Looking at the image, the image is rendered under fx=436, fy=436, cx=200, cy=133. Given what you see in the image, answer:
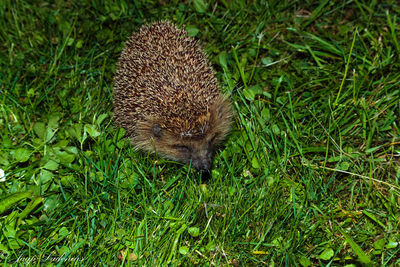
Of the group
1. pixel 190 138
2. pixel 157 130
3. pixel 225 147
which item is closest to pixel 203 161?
pixel 190 138

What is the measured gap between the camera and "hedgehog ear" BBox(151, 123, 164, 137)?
3.78 metres

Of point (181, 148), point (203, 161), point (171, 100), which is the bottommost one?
point (181, 148)

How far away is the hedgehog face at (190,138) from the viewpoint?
3631 mm

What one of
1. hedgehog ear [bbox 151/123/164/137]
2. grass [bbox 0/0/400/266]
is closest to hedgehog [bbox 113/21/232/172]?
hedgehog ear [bbox 151/123/164/137]

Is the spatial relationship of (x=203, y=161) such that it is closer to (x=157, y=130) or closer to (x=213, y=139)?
(x=213, y=139)

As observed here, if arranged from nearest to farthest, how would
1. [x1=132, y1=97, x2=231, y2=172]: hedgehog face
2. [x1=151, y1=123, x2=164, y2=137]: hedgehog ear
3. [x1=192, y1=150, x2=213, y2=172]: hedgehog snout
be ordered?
[x1=192, y1=150, x2=213, y2=172]: hedgehog snout → [x1=132, y1=97, x2=231, y2=172]: hedgehog face → [x1=151, y1=123, x2=164, y2=137]: hedgehog ear

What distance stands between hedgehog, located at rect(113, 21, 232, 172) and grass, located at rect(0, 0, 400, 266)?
0.16 m

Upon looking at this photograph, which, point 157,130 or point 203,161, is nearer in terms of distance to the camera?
point 203,161

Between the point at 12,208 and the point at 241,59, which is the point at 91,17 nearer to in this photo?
the point at 241,59

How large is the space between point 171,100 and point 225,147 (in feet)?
2.17

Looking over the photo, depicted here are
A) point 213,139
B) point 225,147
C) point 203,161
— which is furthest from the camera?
point 225,147

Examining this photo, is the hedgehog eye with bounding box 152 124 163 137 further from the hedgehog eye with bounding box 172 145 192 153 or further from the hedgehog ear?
the hedgehog eye with bounding box 172 145 192 153

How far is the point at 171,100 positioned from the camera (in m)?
3.65

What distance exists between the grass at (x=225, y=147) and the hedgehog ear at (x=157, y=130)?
9.2 inches
